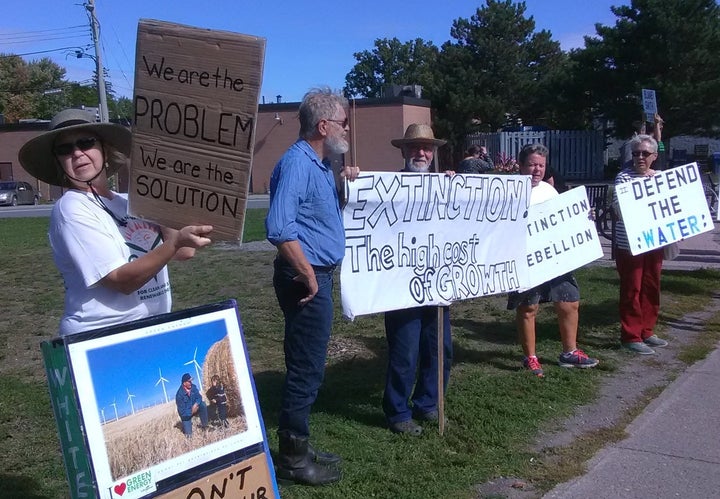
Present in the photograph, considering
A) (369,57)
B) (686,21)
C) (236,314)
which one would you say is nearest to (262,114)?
(686,21)

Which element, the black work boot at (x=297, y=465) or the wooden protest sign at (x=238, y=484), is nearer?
the wooden protest sign at (x=238, y=484)

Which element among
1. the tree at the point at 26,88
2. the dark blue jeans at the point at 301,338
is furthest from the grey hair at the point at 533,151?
the tree at the point at 26,88

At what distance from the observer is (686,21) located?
2912 centimetres

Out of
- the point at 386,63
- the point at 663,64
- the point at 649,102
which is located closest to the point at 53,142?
the point at 649,102

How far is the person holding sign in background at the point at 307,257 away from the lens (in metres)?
3.54

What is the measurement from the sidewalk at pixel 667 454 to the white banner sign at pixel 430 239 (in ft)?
4.10

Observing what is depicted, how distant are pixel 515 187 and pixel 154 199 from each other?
3.10 metres

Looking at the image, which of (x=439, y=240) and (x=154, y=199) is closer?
(x=154, y=199)

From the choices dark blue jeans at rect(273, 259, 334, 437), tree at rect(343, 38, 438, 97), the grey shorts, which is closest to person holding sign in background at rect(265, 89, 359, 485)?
dark blue jeans at rect(273, 259, 334, 437)

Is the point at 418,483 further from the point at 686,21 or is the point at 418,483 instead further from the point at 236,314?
the point at 686,21

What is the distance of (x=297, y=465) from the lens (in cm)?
374

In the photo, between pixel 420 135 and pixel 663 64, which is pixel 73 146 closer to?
pixel 420 135

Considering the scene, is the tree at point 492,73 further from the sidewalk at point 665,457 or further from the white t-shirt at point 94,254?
the white t-shirt at point 94,254

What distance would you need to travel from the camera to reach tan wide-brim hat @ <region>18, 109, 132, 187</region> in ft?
8.82
